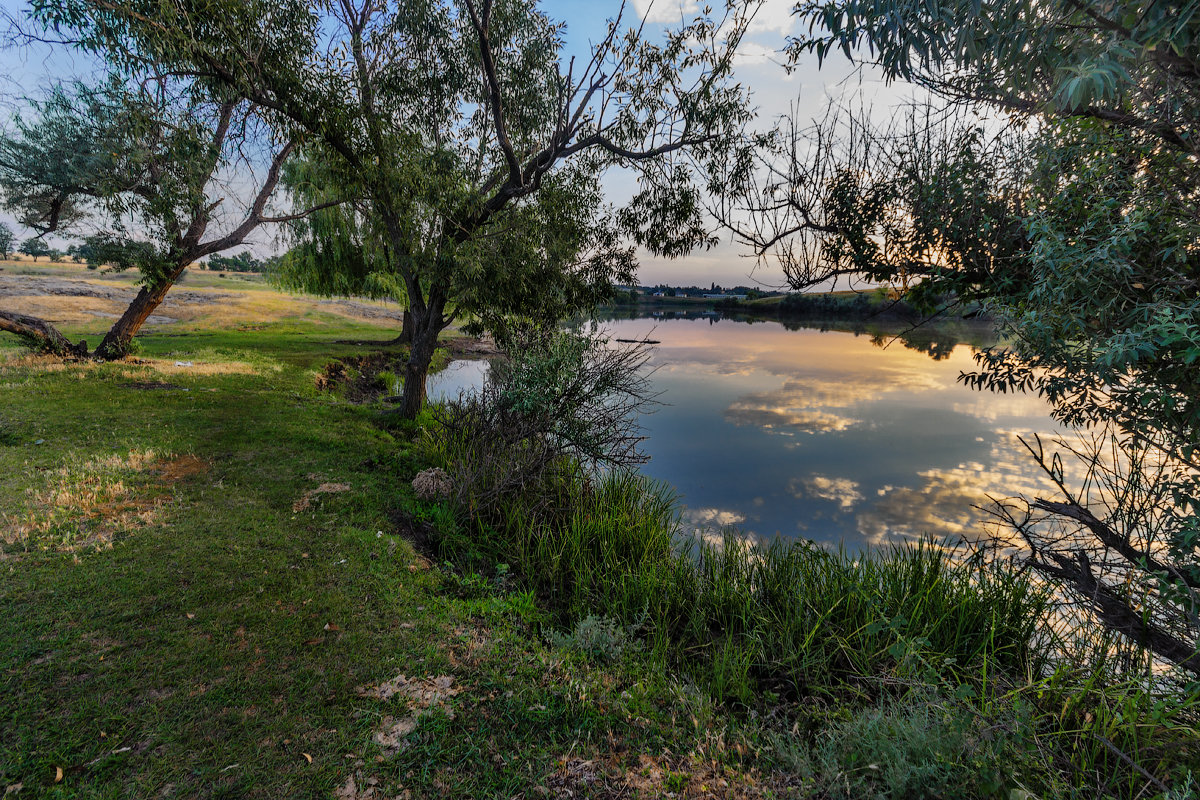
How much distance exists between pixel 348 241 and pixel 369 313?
24861mm

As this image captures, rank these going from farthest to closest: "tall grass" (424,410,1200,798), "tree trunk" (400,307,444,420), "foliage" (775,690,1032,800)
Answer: "tree trunk" (400,307,444,420) → "tall grass" (424,410,1200,798) → "foliage" (775,690,1032,800)

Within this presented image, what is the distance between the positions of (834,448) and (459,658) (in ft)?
45.1

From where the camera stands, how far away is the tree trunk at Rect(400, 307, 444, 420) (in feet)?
35.3

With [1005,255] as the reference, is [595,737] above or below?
below

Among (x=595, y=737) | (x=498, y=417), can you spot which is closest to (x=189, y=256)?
(x=498, y=417)

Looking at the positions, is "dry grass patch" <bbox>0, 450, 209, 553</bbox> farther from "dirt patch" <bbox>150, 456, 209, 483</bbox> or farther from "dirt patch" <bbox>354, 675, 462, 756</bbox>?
"dirt patch" <bbox>354, 675, 462, 756</bbox>

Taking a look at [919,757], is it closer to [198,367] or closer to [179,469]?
[179,469]

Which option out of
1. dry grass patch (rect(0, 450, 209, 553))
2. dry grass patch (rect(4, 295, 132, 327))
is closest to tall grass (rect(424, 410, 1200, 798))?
dry grass patch (rect(0, 450, 209, 553))

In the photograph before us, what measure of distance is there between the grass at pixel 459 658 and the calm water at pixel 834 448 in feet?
10.7

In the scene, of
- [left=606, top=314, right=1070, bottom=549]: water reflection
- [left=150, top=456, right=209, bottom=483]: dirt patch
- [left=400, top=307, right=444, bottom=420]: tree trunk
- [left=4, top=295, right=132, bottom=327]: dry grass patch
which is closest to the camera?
[left=150, top=456, right=209, bottom=483]: dirt patch

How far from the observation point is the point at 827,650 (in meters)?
5.09

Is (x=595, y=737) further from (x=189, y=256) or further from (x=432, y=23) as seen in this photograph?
(x=189, y=256)

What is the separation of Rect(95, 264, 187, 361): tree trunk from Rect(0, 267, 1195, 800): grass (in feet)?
28.8

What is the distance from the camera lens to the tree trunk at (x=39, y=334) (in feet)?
42.3
